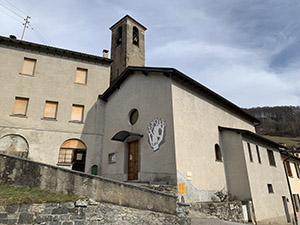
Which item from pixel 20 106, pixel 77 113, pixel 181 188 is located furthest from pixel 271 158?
pixel 20 106

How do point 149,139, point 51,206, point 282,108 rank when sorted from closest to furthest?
point 51,206 → point 149,139 → point 282,108

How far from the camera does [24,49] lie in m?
14.6

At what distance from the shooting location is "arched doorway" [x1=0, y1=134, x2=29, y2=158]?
12508 mm

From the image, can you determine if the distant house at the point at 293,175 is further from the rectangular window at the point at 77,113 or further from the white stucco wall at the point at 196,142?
the rectangular window at the point at 77,113

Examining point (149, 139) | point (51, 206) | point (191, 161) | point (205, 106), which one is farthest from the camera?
point (205, 106)

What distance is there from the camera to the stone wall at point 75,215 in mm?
4934

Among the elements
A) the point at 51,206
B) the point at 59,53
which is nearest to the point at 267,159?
the point at 51,206

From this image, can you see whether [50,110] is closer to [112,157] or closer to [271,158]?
[112,157]

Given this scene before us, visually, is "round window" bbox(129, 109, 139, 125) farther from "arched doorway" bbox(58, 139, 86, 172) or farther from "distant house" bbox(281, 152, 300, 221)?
"distant house" bbox(281, 152, 300, 221)

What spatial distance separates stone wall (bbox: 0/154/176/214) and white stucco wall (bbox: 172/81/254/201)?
120 inches

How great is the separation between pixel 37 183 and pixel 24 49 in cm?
1218

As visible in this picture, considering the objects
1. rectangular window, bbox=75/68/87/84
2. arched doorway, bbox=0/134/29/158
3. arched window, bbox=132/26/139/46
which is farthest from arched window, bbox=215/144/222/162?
arched window, bbox=132/26/139/46

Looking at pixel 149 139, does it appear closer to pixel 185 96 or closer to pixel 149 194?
pixel 185 96

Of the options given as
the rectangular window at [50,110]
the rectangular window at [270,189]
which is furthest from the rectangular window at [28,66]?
the rectangular window at [270,189]
